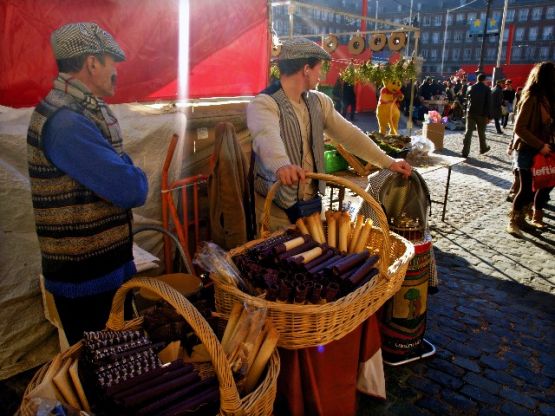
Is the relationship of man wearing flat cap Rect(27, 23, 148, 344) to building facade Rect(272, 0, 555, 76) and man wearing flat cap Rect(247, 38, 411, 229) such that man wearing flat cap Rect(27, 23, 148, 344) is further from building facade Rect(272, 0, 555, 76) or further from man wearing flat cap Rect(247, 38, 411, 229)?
building facade Rect(272, 0, 555, 76)

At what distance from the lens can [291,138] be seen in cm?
286

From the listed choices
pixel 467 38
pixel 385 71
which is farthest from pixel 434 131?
pixel 467 38

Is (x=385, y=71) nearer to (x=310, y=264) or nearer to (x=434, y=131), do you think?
(x=434, y=131)

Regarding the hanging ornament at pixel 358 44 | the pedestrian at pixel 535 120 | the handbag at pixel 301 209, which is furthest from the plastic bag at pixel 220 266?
the hanging ornament at pixel 358 44

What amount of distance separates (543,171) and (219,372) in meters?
5.40

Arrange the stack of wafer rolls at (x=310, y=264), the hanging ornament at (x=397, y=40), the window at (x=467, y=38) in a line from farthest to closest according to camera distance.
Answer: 1. the window at (x=467, y=38)
2. the hanging ornament at (x=397, y=40)
3. the stack of wafer rolls at (x=310, y=264)

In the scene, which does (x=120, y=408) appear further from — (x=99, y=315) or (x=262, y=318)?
(x=99, y=315)

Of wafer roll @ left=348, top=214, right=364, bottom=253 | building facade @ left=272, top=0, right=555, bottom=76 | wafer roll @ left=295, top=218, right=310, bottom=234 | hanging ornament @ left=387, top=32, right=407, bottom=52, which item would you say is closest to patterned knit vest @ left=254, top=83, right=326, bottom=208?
wafer roll @ left=295, top=218, right=310, bottom=234

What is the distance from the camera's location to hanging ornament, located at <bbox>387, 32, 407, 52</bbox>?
10133 millimetres

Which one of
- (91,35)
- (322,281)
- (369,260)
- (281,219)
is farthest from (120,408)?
(281,219)

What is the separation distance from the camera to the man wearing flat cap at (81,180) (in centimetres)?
192

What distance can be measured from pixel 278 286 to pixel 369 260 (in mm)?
552

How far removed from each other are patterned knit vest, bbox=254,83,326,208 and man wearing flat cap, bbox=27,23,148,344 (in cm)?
103

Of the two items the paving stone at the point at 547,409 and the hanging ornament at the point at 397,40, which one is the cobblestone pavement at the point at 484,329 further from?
the hanging ornament at the point at 397,40
